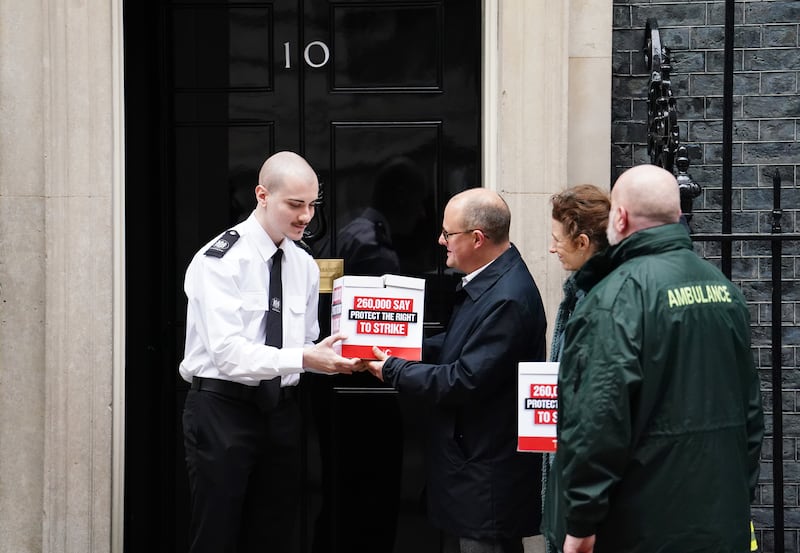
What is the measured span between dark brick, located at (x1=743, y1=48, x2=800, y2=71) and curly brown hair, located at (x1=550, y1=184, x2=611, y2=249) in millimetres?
1841

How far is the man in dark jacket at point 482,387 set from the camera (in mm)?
3729

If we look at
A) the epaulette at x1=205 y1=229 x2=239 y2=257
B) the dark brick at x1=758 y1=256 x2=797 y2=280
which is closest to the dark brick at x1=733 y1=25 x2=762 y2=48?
the dark brick at x1=758 y1=256 x2=797 y2=280

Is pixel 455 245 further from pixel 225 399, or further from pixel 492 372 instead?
pixel 225 399

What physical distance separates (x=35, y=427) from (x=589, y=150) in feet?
9.54

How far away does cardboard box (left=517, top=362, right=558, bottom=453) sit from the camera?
357cm

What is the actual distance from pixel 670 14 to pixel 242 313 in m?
2.56

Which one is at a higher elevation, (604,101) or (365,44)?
(365,44)

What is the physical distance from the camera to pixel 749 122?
4.99 meters

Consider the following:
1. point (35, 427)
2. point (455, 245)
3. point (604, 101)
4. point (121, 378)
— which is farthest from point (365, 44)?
point (35, 427)

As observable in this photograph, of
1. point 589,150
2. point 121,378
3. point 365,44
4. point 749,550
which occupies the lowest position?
point 749,550

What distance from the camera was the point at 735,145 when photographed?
499 cm

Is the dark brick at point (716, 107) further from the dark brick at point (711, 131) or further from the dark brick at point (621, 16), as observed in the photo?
the dark brick at point (621, 16)

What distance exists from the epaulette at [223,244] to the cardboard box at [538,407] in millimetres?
1263

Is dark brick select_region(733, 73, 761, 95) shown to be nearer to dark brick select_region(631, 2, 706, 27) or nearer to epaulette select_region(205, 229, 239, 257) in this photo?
dark brick select_region(631, 2, 706, 27)
